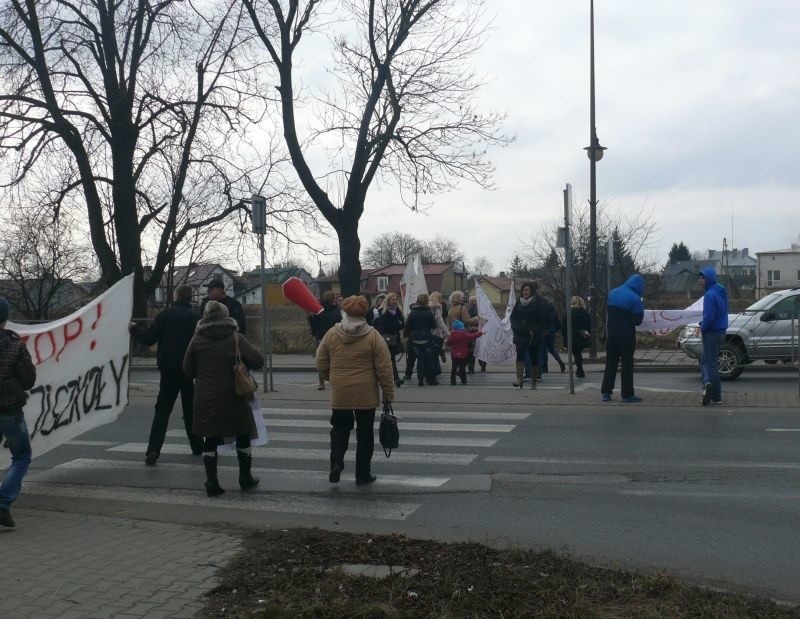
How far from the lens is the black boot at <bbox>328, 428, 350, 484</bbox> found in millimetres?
8600

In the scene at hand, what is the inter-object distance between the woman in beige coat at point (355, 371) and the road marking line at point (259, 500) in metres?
0.64

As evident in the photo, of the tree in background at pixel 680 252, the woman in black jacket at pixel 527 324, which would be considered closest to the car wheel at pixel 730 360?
the woman in black jacket at pixel 527 324

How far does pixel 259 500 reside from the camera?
8.20 meters

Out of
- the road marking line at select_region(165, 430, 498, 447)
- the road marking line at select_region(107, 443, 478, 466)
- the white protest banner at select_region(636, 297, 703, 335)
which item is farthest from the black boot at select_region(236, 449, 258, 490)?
the white protest banner at select_region(636, 297, 703, 335)

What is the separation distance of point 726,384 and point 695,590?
1233cm

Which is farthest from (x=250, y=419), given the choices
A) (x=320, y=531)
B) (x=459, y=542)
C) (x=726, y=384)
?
(x=726, y=384)

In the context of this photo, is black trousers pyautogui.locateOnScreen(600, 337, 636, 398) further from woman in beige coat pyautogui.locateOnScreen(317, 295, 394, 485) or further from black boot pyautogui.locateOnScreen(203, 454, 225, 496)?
black boot pyautogui.locateOnScreen(203, 454, 225, 496)

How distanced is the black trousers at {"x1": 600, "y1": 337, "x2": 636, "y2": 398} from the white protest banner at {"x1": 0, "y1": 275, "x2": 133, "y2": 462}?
6.81 metres

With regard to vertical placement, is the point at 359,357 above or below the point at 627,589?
above

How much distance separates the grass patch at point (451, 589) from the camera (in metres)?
4.93

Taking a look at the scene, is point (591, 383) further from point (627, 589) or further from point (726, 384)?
point (627, 589)

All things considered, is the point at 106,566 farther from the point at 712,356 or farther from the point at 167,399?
the point at 712,356

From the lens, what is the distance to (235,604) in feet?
17.0

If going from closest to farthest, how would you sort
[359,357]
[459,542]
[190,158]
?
1. [459,542]
2. [359,357]
3. [190,158]
